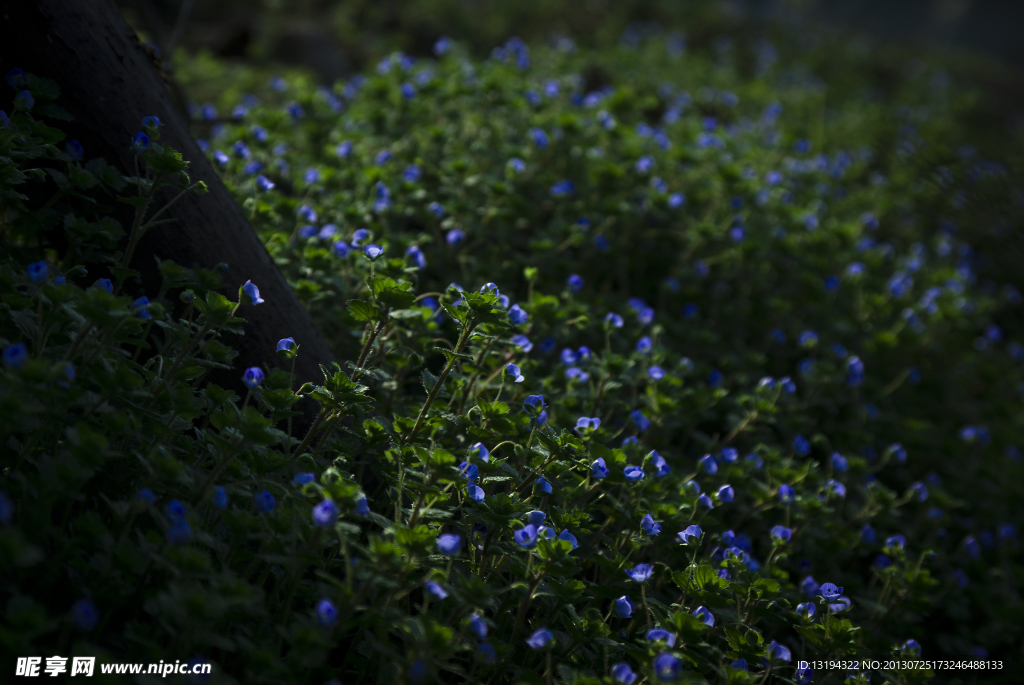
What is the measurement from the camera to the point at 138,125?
1.95 meters

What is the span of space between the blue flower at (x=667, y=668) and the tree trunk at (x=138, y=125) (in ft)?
4.10

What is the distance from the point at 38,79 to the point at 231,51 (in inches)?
209

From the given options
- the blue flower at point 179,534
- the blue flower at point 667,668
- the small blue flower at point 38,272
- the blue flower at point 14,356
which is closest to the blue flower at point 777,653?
the blue flower at point 667,668

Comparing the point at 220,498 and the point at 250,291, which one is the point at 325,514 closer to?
the point at 220,498

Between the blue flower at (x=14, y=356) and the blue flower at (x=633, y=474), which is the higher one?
the blue flower at (x=633, y=474)

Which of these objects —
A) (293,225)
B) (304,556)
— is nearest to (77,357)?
(304,556)

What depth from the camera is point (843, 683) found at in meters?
1.98

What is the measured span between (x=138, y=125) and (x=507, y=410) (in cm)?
130

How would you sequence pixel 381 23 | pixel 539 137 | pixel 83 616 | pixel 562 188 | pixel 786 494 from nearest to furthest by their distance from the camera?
pixel 83 616 < pixel 786 494 < pixel 562 188 < pixel 539 137 < pixel 381 23

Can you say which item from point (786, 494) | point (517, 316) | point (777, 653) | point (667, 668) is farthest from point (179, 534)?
point (786, 494)

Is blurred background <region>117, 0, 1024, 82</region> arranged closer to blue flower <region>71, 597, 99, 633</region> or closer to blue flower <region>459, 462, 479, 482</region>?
blue flower <region>459, 462, 479, 482</region>

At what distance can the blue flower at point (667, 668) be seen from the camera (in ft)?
4.55

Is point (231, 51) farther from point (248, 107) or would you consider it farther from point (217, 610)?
point (217, 610)

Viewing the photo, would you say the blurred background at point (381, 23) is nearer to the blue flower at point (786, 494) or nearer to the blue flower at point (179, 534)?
the blue flower at point (179, 534)
